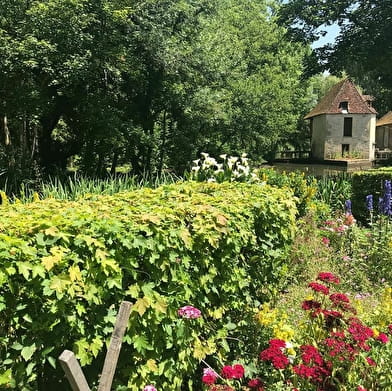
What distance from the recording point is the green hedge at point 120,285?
5.81 feet

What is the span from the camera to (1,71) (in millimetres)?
10102

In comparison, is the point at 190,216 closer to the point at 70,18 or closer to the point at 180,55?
the point at 70,18

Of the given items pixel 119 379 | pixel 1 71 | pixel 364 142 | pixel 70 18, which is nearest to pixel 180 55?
pixel 70 18

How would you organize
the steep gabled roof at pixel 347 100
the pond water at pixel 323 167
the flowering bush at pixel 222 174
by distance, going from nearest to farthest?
the flowering bush at pixel 222 174 < the pond water at pixel 323 167 < the steep gabled roof at pixel 347 100

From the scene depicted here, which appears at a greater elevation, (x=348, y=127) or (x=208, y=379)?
(x=348, y=127)

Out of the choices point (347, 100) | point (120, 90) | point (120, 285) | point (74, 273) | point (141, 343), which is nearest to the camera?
point (74, 273)

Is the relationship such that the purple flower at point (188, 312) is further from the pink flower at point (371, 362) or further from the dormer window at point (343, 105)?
the dormer window at point (343, 105)

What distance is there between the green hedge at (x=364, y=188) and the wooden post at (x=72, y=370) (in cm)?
956

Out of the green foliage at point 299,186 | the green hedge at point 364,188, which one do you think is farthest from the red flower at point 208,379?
the green hedge at point 364,188

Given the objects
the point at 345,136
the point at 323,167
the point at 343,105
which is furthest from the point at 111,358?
the point at 343,105

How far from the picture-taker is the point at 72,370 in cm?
148

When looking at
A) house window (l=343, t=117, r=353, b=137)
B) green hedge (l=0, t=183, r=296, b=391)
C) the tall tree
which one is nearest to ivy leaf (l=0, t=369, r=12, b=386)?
green hedge (l=0, t=183, r=296, b=391)

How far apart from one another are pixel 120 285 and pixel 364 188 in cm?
951

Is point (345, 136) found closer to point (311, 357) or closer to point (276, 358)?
point (311, 357)
